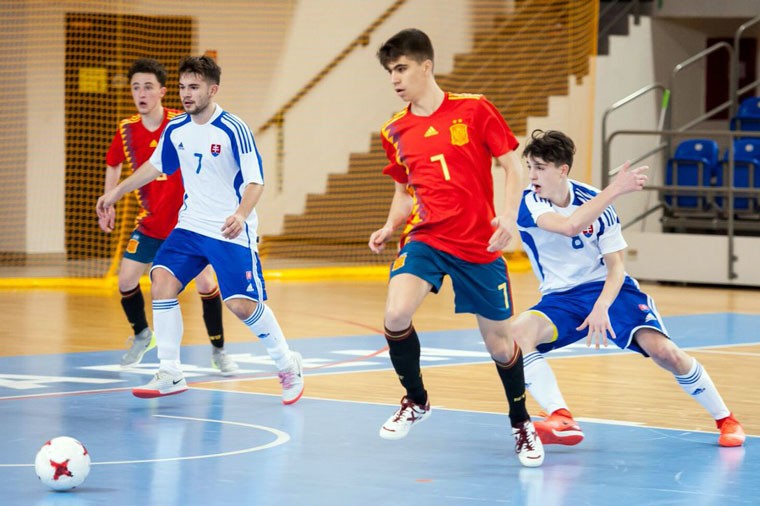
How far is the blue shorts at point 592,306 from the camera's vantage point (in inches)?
241

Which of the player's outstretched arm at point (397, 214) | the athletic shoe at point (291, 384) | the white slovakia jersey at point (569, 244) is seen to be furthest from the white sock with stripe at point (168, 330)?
the white slovakia jersey at point (569, 244)

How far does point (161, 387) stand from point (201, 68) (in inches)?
63.9

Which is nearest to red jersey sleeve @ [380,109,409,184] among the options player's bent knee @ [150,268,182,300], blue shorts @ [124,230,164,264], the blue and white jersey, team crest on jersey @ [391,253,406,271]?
team crest on jersey @ [391,253,406,271]

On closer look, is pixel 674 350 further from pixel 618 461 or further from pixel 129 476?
pixel 129 476

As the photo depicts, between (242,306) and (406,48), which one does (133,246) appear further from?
(406,48)

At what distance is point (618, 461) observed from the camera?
5793 millimetres

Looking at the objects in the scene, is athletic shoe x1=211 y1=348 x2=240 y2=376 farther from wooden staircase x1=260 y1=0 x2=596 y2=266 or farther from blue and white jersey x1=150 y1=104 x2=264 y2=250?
wooden staircase x1=260 y1=0 x2=596 y2=266

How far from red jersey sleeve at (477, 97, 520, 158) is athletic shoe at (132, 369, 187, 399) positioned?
7.84 ft

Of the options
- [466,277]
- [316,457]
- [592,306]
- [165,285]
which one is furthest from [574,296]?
[165,285]

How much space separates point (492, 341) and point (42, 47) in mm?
12065

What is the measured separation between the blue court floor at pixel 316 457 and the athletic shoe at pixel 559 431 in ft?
0.17

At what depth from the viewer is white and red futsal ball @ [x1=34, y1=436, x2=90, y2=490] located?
4.98 m

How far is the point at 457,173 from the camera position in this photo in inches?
225

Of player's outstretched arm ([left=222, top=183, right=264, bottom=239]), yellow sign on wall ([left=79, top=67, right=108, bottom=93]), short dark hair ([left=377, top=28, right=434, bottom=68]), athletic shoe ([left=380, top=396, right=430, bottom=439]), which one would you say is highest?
yellow sign on wall ([left=79, top=67, right=108, bottom=93])
